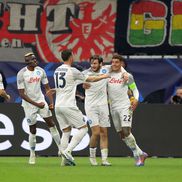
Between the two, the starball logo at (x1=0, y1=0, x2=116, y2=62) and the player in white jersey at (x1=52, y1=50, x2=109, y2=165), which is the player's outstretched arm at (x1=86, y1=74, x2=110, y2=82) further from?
the starball logo at (x1=0, y1=0, x2=116, y2=62)

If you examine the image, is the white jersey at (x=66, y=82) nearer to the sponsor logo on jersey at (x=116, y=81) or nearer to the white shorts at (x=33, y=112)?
the sponsor logo on jersey at (x=116, y=81)

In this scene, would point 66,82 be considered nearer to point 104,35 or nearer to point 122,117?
point 122,117

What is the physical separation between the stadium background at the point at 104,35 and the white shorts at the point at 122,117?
5865mm

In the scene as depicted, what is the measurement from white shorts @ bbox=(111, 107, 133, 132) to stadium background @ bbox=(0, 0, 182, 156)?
5865 millimetres

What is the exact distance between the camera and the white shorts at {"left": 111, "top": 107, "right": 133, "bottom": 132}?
1766cm

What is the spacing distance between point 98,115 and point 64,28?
6374mm

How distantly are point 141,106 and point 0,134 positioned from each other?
361cm

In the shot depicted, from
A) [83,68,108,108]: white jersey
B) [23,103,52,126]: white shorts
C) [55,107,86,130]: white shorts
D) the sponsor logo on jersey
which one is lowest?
[23,103,52,126]: white shorts

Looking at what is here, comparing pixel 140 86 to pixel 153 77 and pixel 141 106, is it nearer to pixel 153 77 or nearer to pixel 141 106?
pixel 153 77

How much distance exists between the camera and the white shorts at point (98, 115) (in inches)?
705

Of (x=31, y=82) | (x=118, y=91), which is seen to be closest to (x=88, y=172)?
(x=118, y=91)

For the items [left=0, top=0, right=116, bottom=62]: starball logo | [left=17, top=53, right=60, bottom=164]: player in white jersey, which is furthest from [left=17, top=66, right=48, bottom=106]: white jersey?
[left=0, top=0, right=116, bottom=62]: starball logo

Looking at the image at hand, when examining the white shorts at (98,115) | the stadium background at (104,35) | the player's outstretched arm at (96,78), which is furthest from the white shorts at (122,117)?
the stadium background at (104,35)

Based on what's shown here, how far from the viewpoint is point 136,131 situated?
862 inches
